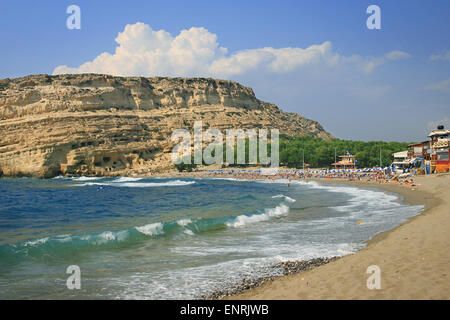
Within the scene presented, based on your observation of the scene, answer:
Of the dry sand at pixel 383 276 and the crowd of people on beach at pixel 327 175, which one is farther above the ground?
the dry sand at pixel 383 276

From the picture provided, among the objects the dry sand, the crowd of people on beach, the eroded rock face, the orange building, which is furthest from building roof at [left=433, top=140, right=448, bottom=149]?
the eroded rock face

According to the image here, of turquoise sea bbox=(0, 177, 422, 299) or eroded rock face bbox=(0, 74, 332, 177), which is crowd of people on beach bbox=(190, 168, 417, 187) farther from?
turquoise sea bbox=(0, 177, 422, 299)

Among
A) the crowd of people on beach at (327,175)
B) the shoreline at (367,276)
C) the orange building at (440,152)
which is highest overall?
the orange building at (440,152)

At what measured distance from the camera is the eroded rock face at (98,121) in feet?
213

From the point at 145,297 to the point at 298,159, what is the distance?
6963cm

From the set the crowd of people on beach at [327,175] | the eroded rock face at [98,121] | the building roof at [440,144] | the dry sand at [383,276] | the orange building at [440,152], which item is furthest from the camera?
the eroded rock face at [98,121]

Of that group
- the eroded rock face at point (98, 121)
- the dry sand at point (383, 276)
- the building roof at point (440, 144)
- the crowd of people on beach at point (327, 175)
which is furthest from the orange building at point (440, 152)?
the eroded rock face at point (98, 121)

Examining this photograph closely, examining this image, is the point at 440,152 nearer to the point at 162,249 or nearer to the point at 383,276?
the point at 162,249

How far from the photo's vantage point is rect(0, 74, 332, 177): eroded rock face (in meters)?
64.8

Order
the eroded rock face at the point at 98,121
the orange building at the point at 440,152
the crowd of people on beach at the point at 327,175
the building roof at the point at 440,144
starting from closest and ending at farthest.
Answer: the orange building at the point at 440,152 < the building roof at the point at 440,144 < the crowd of people on beach at the point at 327,175 < the eroded rock face at the point at 98,121

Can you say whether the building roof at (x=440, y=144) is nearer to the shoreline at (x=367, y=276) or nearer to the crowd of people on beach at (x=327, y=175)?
the crowd of people on beach at (x=327, y=175)

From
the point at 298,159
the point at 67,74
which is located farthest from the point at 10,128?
the point at 298,159
